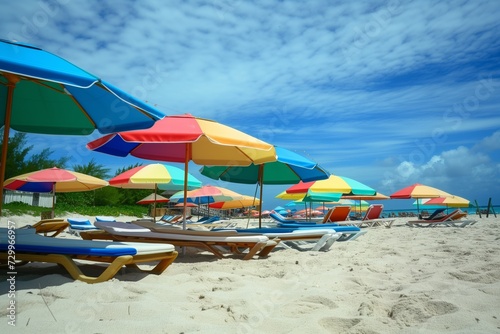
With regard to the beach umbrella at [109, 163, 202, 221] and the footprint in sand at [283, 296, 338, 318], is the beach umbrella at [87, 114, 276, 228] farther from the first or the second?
the footprint in sand at [283, 296, 338, 318]

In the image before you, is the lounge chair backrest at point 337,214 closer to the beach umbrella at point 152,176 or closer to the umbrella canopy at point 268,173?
the umbrella canopy at point 268,173

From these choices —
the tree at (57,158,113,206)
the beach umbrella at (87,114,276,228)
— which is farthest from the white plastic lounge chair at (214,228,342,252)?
the tree at (57,158,113,206)

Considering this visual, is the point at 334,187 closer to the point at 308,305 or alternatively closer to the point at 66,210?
the point at 308,305

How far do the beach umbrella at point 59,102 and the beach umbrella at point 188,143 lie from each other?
0.28 metres

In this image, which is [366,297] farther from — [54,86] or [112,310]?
[54,86]

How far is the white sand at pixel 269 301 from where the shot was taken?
7.19 feet

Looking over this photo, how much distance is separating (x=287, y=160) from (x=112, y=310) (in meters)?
4.49

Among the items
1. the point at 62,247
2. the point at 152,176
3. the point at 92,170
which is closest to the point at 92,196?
the point at 92,170

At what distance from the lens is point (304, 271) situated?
421 cm

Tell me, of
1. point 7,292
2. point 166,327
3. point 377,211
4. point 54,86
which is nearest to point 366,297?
point 166,327

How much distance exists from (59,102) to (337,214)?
859 centimetres

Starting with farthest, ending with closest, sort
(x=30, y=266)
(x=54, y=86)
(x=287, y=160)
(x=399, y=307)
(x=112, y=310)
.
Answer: (x=287, y=160)
(x=54, y=86)
(x=30, y=266)
(x=399, y=307)
(x=112, y=310)

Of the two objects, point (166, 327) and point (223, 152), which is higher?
point (223, 152)

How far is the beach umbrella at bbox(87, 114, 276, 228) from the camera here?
4543 mm
